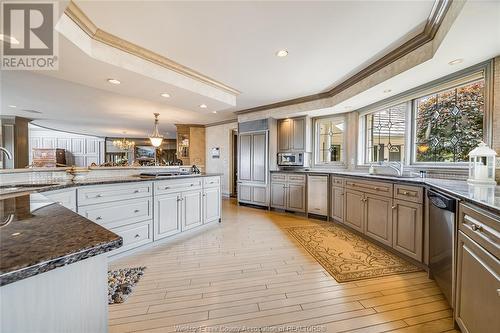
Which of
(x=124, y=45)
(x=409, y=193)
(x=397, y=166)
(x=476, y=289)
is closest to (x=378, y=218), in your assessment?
(x=409, y=193)

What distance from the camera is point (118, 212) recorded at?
261cm

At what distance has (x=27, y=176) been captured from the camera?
7.75ft

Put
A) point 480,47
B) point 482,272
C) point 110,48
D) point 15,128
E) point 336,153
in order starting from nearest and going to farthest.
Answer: point 482,272 → point 480,47 → point 110,48 → point 336,153 → point 15,128

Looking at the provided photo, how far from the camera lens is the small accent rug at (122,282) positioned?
1850mm

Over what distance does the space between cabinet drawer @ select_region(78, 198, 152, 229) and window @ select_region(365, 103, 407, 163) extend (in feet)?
13.1

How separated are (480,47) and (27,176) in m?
4.79

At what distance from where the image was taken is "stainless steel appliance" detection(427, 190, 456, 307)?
1644 mm

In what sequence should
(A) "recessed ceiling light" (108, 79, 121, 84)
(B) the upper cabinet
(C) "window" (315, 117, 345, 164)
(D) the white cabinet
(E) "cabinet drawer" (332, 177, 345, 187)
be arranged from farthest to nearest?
1. (B) the upper cabinet
2. (C) "window" (315, 117, 345, 164)
3. (D) the white cabinet
4. (E) "cabinet drawer" (332, 177, 345, 187)
5. (A) "recessed ceiling light" (108, 79, 121, 84)

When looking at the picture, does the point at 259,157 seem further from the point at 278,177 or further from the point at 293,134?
the point at 293,134

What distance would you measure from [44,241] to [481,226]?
204 centimetres

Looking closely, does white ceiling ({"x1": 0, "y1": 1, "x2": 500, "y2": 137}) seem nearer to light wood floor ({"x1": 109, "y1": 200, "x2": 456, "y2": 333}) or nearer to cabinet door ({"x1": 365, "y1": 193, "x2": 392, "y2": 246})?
cabinet door ({"x1": 365, "y1": 193, "x2": 392, "y2": 246})

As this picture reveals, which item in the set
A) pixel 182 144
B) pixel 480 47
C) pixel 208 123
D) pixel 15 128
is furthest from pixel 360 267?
pixel 15 128

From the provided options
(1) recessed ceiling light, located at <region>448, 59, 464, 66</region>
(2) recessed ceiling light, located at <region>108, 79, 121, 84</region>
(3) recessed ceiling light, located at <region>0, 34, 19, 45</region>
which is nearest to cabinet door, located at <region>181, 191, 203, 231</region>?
(2) recessed ceiling light, located at <region>108, 79, 121, 84</region>

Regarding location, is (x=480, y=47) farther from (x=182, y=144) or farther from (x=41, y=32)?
(x=182, y=144)
